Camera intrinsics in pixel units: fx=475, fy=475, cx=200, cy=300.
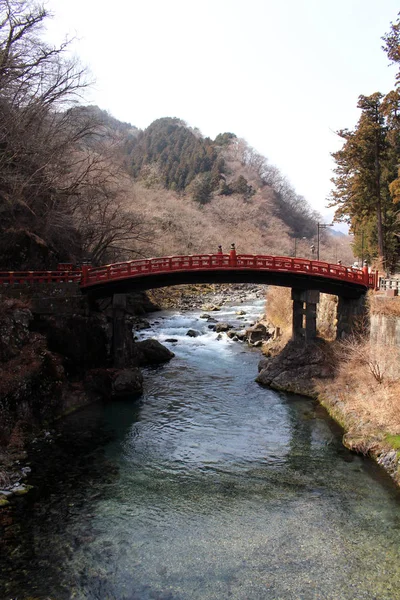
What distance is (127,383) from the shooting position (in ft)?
88.6

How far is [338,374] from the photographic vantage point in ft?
88.6

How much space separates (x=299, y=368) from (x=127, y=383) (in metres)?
10.4

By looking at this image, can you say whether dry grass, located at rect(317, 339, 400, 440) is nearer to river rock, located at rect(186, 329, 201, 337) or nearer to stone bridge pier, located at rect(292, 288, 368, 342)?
stone bridge pier, located at rect(292, 288, 368, 342)

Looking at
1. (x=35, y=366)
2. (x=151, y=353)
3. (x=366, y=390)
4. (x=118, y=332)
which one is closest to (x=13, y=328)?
(x=35, y=366)

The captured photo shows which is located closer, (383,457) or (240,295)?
(383,457)

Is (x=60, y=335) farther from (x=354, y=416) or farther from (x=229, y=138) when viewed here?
(x=229, y=138)

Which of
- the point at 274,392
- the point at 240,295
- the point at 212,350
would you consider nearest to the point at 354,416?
the point at 274,392

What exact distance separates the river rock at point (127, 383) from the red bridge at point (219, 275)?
16.7ft

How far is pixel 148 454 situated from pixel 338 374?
41.5 feet

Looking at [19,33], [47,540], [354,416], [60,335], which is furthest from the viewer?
[19,33]

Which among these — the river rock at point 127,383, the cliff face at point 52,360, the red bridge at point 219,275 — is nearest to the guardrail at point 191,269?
the red bridge at point 219,275

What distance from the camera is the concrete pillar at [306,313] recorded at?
30.4 m

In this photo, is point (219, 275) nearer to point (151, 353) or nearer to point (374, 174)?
point (151, 353)

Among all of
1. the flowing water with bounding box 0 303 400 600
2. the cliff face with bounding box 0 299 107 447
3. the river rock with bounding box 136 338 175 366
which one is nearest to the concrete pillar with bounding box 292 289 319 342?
the flowing water with bounding box 0 303 400 600
